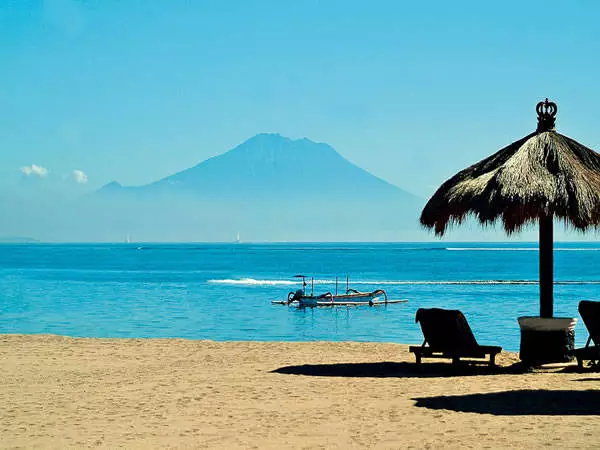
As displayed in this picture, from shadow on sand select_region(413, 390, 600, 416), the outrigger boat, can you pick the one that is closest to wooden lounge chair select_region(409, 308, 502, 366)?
shadow on sand select_region(413, 390, 600, 416)

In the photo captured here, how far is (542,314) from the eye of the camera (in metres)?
10.2

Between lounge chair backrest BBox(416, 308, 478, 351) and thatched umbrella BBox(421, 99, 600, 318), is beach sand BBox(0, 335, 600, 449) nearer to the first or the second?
lounge chair backrest BBox(416, 308, 478, 351)

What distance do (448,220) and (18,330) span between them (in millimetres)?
16641

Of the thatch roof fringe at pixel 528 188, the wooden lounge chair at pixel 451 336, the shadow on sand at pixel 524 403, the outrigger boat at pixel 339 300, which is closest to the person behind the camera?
the shadow on sand at pixel 524 403

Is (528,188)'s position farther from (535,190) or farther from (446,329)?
(446,329)

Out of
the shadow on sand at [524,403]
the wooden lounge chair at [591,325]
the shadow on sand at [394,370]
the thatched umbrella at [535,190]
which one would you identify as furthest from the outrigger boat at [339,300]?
the shadow on sand at [524,403]

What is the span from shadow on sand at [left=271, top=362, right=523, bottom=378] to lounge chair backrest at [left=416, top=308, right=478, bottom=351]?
0.33m

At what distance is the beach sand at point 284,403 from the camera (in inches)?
251

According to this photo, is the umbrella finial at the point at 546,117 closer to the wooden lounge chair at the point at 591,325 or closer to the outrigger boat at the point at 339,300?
the wooden lounge chair at the point at 591,325

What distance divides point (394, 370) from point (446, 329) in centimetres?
87

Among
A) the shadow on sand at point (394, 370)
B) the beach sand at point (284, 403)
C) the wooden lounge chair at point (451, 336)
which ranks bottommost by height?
the beach sand at point (284, 403)

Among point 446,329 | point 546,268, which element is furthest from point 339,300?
point 446,329

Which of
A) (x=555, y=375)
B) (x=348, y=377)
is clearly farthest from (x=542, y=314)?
(x=348, y=377)

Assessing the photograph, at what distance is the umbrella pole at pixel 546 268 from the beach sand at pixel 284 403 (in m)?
0.82
